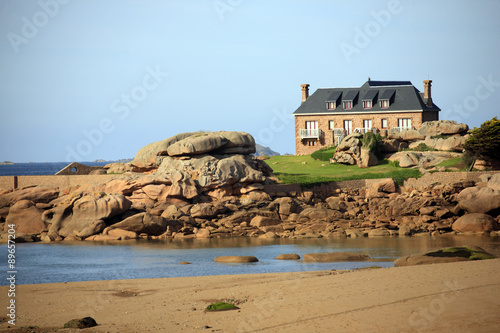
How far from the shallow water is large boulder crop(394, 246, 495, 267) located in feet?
5.45

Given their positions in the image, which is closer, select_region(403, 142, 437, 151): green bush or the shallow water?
the shallow water

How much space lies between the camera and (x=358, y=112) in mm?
63500

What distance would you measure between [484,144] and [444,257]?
23.9 m

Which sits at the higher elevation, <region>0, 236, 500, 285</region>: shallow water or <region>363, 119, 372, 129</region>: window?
<region>363, 119, 372, 129</region>: window

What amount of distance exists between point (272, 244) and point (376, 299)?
58.7 feet

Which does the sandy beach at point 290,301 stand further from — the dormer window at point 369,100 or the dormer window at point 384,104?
the dormer window at point 369,100

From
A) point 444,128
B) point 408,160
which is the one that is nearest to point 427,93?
point 444,128

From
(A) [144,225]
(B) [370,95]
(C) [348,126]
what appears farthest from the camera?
(C) [348,126]

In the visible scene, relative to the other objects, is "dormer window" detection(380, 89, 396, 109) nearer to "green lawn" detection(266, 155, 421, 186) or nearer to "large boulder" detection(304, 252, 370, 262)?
"green lawn" detection(266, 155, 421, 186)

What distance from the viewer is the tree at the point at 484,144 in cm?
4269

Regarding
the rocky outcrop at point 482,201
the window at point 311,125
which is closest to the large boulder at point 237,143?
the rocky outcrop at point 482,201

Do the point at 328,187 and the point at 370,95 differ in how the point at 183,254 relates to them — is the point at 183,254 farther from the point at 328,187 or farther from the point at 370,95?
the point at 370,95

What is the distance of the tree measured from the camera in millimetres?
42688

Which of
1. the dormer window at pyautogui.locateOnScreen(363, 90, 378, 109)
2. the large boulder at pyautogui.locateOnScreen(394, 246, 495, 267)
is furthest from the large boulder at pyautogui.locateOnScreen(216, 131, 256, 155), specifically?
the large boulder at pyautogui.locateOnScreen(394, 246, 495, 267)
